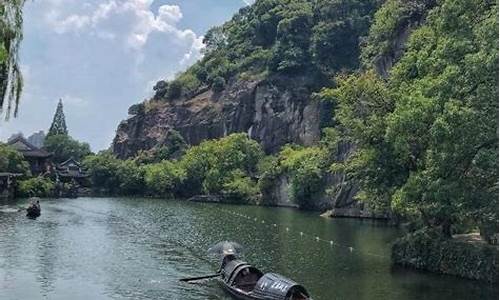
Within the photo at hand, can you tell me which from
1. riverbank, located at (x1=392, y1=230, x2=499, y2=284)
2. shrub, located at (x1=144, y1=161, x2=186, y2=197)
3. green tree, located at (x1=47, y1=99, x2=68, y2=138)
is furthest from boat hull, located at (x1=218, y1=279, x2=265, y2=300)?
green tree, located at (x1=47, y1=99, x2=68, y2=138)

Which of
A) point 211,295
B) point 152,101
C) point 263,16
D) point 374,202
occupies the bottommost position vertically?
point 211,295

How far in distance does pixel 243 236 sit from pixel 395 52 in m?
44.6

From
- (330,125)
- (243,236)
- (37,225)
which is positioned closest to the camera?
(243,236)

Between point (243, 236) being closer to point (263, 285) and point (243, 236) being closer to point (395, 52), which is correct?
point (263, 285)

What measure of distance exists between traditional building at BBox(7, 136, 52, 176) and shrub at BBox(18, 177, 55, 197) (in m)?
12.2

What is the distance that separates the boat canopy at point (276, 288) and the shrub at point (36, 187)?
3309 inches

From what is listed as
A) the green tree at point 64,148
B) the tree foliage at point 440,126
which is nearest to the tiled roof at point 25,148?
the green tree at point 64,148

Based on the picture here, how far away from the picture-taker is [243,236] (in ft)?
182

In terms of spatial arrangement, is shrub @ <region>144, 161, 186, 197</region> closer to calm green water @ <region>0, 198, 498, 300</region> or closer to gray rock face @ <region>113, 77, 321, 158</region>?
gray rock face @ <region>113, 77, 321, 158</region>

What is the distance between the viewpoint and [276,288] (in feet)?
94.0

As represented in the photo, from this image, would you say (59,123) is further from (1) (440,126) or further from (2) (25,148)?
(1) (440,126)

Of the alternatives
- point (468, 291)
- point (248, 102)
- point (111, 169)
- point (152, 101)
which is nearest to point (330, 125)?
point (248, 102)

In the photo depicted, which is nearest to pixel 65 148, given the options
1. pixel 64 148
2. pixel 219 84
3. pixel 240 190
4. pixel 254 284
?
pixel 64 148

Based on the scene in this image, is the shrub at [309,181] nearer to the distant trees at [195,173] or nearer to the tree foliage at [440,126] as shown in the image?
the distant trees at [195,173]
